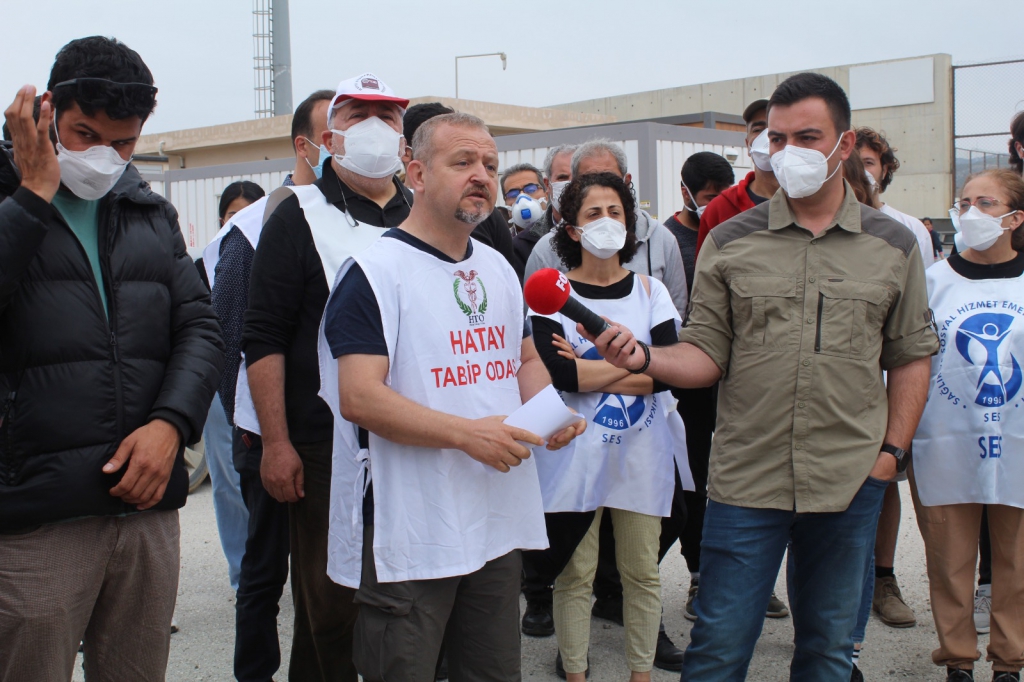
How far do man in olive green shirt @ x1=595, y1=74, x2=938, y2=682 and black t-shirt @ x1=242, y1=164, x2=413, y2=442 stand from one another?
1.07m

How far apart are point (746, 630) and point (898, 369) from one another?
102 centimetres

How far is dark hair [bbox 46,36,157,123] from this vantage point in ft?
8.05

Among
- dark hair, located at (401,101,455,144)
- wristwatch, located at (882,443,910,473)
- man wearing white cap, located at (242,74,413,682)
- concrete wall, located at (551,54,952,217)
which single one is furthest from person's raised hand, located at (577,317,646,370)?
concrete wall, located at (551,54,952,217)

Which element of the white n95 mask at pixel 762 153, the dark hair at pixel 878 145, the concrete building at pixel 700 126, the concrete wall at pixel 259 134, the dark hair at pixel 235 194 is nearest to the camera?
the white n95 mask at pixel 762 153

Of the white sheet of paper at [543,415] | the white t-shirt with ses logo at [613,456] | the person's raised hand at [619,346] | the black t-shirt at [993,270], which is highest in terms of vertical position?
the black t-shirt at [993,270]

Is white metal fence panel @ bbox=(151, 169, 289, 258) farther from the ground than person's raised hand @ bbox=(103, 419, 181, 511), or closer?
farther from the ground

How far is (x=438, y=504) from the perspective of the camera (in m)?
2.64

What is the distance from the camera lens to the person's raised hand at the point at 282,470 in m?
3.27

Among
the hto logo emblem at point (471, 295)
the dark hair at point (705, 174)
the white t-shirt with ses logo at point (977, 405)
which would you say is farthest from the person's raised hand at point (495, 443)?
the dark hair at point (705, 174)

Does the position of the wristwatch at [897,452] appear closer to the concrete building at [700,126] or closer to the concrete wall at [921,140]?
the concrete building at [700,126]

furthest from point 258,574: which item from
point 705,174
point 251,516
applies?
point 705,174

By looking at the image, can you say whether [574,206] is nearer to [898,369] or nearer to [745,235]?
[745,235]

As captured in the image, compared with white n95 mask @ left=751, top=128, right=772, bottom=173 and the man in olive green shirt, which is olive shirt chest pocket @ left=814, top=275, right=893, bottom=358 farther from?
white n95 mask @ left=751, top=128, right=772, bottom=173

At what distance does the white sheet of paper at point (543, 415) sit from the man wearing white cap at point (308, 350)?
104 cm
